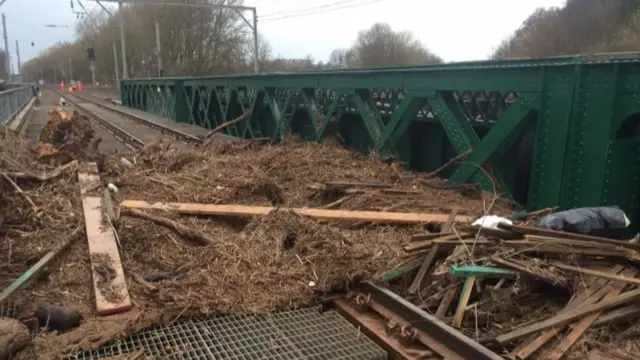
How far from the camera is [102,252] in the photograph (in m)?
4.19

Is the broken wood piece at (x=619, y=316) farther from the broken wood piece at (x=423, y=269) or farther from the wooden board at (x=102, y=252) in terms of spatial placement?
the wooden board at (x=102, y=252)

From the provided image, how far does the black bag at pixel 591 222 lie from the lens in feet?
13.2

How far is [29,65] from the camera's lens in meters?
152

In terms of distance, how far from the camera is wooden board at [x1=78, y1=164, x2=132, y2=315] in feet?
11.2

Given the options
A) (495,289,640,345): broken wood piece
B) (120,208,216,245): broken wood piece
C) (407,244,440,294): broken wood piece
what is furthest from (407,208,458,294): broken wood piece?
(120,208,216,245): broken wood piece

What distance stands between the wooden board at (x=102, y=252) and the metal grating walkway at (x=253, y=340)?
368 millimetres

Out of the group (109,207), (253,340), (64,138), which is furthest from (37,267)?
(64,138)

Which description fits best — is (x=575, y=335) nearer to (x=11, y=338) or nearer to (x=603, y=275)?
(x=603, y=275)

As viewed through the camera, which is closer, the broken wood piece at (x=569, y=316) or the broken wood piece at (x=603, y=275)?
the broken wood piece at (x=569, y=316)

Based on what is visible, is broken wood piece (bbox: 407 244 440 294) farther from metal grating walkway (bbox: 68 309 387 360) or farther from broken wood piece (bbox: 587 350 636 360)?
broken wood piece (bbox: 587 350 636 360)

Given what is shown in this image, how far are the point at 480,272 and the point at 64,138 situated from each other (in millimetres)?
8421

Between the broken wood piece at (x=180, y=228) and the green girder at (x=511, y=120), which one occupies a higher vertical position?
the green girder at (x=511, y=120)

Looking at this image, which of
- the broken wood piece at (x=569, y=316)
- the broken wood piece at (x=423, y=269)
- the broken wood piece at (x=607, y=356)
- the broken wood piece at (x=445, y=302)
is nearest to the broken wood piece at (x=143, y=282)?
the broken wood piece at (x=423, y=269)

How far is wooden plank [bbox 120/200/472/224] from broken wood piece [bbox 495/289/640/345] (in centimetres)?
202
